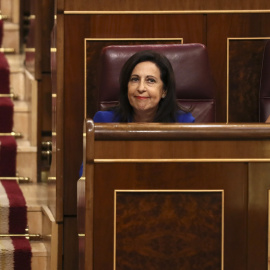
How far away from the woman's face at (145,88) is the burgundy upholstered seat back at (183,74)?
0.26 feet

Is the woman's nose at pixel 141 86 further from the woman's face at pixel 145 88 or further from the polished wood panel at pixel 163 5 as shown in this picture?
the polished wood panel at pixel 163 5

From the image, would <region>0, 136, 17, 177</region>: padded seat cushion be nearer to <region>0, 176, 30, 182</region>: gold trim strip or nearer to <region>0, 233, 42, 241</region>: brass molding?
<region>0, 176, 30, 182</region>: gold trim strip

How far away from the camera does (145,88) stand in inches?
70.8

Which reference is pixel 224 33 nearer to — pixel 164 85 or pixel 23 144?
pixel 164 85

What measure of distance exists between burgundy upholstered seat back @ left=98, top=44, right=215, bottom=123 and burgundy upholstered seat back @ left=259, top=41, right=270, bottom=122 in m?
0.16

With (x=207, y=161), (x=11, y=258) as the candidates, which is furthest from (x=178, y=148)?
(x=11, y=258)

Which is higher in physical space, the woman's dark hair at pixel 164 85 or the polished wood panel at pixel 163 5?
the polished wood panel at pixel 163 5

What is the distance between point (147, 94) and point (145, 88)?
15 millimetres

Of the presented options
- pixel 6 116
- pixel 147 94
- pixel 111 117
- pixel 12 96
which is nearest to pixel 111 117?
pixel 111 117

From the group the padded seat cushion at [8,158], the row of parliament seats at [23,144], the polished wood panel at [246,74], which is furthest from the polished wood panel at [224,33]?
the padded seat cushion at [8,158]

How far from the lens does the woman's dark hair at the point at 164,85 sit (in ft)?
5.93

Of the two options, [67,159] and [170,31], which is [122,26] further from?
[67,159]

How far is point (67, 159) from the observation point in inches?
78.2

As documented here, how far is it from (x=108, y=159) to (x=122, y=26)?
2.26ft
